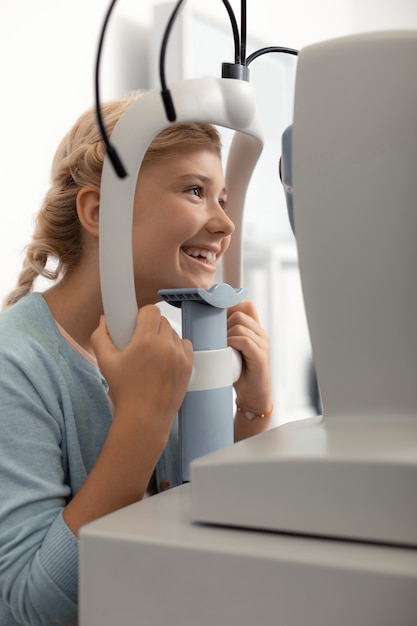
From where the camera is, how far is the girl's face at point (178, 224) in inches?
25.6

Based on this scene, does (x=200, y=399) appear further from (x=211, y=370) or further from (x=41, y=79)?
(x=41, y=79)

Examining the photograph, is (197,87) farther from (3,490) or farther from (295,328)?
(295,328)

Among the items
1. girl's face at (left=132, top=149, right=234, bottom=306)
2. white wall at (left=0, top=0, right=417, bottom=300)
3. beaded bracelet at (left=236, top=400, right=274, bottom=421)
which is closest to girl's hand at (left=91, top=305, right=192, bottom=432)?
girl's face at (left=132, top=149, right=234, bottom=306)

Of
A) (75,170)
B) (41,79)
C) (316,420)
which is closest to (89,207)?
(75,170)

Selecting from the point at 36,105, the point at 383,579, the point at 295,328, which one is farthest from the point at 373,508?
the point at 295,328

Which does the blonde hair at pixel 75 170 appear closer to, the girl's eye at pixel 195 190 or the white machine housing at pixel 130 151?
the girl's eye at pixel 195 190

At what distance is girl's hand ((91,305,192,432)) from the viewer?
0.48 m

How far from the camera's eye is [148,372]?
0.48m

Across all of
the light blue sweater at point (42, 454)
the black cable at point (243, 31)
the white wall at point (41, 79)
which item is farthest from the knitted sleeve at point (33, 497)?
the white wall at point (41, 79)

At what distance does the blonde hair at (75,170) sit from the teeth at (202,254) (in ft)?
0.29

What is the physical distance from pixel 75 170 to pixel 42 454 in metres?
0.30

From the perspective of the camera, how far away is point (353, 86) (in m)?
0.43

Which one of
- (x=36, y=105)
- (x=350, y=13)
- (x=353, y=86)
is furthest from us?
(x=350, y=13)

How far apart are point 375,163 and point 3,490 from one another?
0.34 meters
